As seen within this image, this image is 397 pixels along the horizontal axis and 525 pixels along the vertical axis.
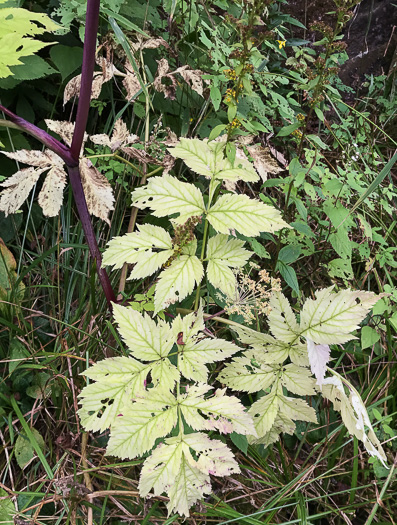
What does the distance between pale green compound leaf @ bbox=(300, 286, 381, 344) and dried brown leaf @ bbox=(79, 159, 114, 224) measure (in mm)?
710

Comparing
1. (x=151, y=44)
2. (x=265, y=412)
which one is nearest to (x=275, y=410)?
(x=265, y=412)

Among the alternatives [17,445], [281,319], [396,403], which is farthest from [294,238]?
[17,445]

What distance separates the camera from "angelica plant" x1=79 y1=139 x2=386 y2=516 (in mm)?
955

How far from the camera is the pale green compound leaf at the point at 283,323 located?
1152 millimetres

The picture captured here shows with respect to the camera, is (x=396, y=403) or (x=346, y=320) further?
(x=396, y=403)

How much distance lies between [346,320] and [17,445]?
3.52 feet

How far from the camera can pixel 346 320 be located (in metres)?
1.08

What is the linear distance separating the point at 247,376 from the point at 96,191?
0.76 metres

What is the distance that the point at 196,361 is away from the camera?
3.49 ft

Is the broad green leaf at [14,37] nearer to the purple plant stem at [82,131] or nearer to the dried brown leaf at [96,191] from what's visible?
the purple plant stem at [82,131]

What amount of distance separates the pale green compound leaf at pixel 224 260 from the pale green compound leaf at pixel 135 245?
0.41 feet

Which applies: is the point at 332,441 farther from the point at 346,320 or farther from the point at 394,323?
the point at 346,320

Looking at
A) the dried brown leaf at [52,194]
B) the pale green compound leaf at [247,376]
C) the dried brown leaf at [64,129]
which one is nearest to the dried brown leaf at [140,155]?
the dried brown leaf at [64,129]

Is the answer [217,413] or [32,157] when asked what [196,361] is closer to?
[217,413]
